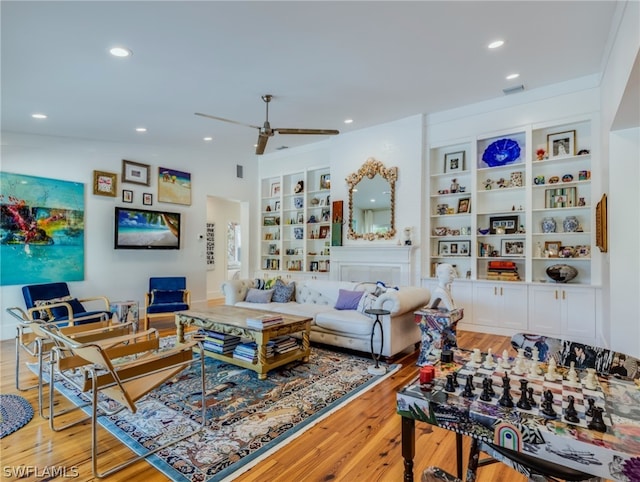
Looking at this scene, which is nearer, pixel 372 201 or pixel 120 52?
pixel 120 52

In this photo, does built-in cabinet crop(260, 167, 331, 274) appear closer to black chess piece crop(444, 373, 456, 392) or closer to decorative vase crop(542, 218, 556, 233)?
decorative vase crop(542, 218, 556, 233)

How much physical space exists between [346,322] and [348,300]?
53 centimetres

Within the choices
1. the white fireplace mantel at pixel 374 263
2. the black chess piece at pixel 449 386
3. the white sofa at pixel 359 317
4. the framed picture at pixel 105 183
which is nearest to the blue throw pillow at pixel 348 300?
the white sofa at pixel 359 317

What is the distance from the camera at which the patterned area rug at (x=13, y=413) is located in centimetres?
241

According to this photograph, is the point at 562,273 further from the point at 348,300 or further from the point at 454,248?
the point at 348,300

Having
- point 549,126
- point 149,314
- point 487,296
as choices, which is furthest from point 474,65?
point 149,314

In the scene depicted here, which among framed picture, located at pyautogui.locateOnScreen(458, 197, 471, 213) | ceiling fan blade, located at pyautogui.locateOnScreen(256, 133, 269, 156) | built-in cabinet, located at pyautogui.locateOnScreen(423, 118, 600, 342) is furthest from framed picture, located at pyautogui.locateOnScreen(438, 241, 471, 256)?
ceiling fan blade, located at pyautogui.locateOnScreen(256, 133, 269, 156)

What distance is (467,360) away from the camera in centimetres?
170

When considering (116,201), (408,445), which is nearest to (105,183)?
(116,201)

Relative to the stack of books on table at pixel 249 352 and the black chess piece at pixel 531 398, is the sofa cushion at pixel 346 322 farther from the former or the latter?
the black chess piece at pixel 531 398

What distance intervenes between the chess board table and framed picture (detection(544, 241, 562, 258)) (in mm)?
3823

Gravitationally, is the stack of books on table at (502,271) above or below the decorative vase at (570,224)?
below

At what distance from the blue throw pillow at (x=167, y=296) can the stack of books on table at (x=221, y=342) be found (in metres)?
2.41

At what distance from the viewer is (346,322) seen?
402 cm
